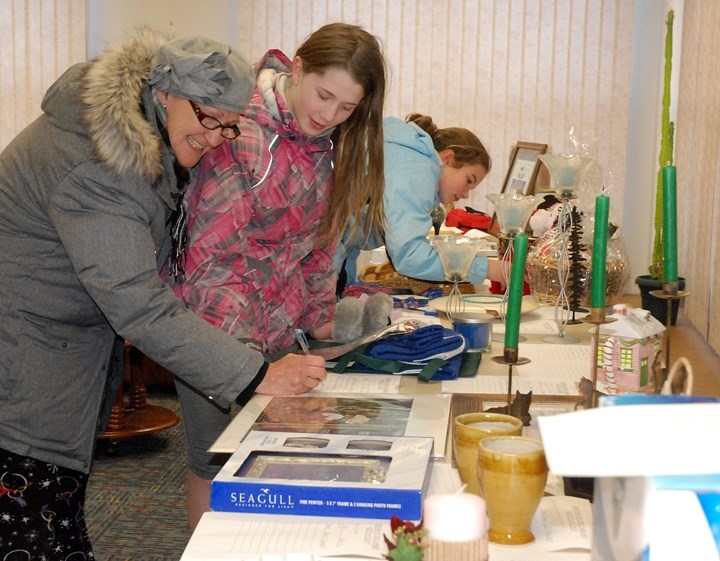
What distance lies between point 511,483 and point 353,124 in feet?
3.65

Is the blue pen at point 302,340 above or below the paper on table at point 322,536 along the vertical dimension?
above

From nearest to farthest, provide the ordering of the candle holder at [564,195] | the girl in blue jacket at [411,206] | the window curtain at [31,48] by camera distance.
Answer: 1. the candle holder at [564,195]
2. the girl in blue jacket at [411,206]
3. the window curtain at [31,48]

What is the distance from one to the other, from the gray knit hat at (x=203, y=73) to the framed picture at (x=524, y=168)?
2.79 metres

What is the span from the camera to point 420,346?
177 cm

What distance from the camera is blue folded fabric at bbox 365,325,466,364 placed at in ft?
5.75

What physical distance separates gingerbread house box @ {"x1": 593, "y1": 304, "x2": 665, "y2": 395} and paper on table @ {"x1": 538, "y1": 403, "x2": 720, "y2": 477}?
940 millimetres

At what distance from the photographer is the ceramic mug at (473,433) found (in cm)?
111

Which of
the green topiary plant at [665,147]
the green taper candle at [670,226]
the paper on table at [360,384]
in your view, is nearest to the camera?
the green taper candle at [670,226]

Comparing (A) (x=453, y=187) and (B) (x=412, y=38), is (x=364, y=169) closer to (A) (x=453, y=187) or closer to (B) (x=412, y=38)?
(A) (x=453, y=187)

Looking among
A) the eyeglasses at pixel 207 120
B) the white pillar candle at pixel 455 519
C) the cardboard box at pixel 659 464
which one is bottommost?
the white pillar candle at pixel 455 519

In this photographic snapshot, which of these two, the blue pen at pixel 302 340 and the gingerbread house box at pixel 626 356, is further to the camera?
the blue pen at pixel 302 340

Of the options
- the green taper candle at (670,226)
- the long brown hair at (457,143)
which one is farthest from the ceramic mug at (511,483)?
the long brown hair at (457,143)

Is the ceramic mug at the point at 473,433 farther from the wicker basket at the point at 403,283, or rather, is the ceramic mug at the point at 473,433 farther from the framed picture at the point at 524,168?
the framed picture at the point at 524,168

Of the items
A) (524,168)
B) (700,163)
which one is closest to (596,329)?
(524,168)
